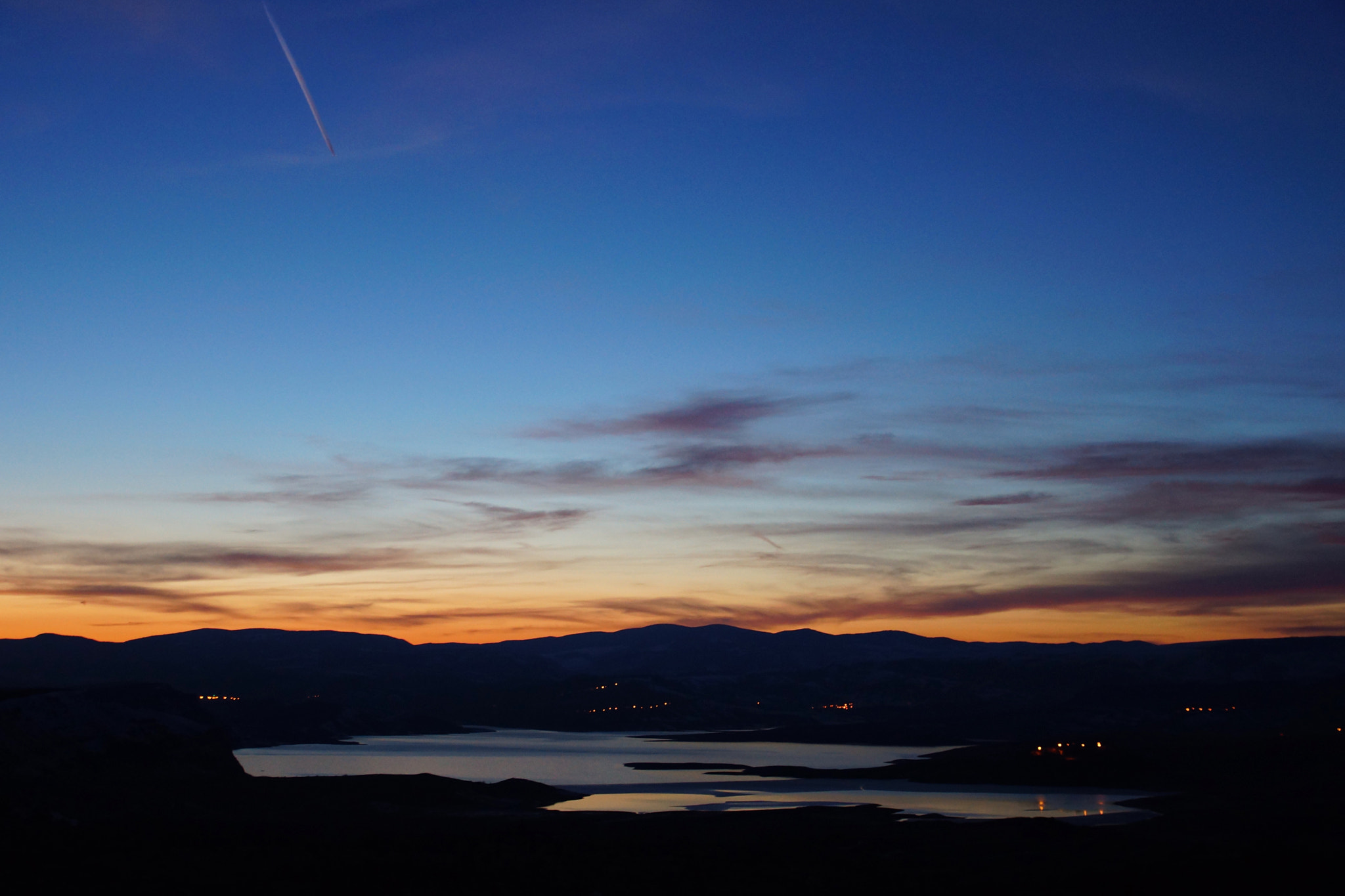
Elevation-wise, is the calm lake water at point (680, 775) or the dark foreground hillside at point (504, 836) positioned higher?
the dark foreground hillside at point (504, 836)

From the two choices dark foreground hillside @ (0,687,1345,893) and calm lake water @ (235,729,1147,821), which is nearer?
dark foreground hillside @ (0,687,1345,893)

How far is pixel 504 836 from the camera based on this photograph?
63.5 m

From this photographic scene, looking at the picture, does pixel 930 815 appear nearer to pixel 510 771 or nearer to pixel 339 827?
pixel 339 827

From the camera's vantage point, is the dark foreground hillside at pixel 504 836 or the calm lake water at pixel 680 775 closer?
the dark foreground hillside at pixel 504 836

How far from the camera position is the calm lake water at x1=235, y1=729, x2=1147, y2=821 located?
9069 cm

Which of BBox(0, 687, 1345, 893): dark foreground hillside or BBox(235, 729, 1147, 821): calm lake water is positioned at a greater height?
BBox(0, 687, 1345, 893): dark foreground hillside

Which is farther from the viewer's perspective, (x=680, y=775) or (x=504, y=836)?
(x=680, y=775)

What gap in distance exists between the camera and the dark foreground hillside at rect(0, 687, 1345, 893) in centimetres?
5097

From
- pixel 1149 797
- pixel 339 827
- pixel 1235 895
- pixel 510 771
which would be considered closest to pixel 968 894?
pixel 1235 895

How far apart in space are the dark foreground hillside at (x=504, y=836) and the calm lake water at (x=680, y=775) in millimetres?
8381

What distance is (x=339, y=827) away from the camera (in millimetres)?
69375

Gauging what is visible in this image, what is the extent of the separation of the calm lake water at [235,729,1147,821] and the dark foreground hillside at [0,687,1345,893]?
8.38 metres

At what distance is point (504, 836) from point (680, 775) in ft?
225

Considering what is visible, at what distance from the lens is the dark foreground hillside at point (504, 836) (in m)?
51.0
